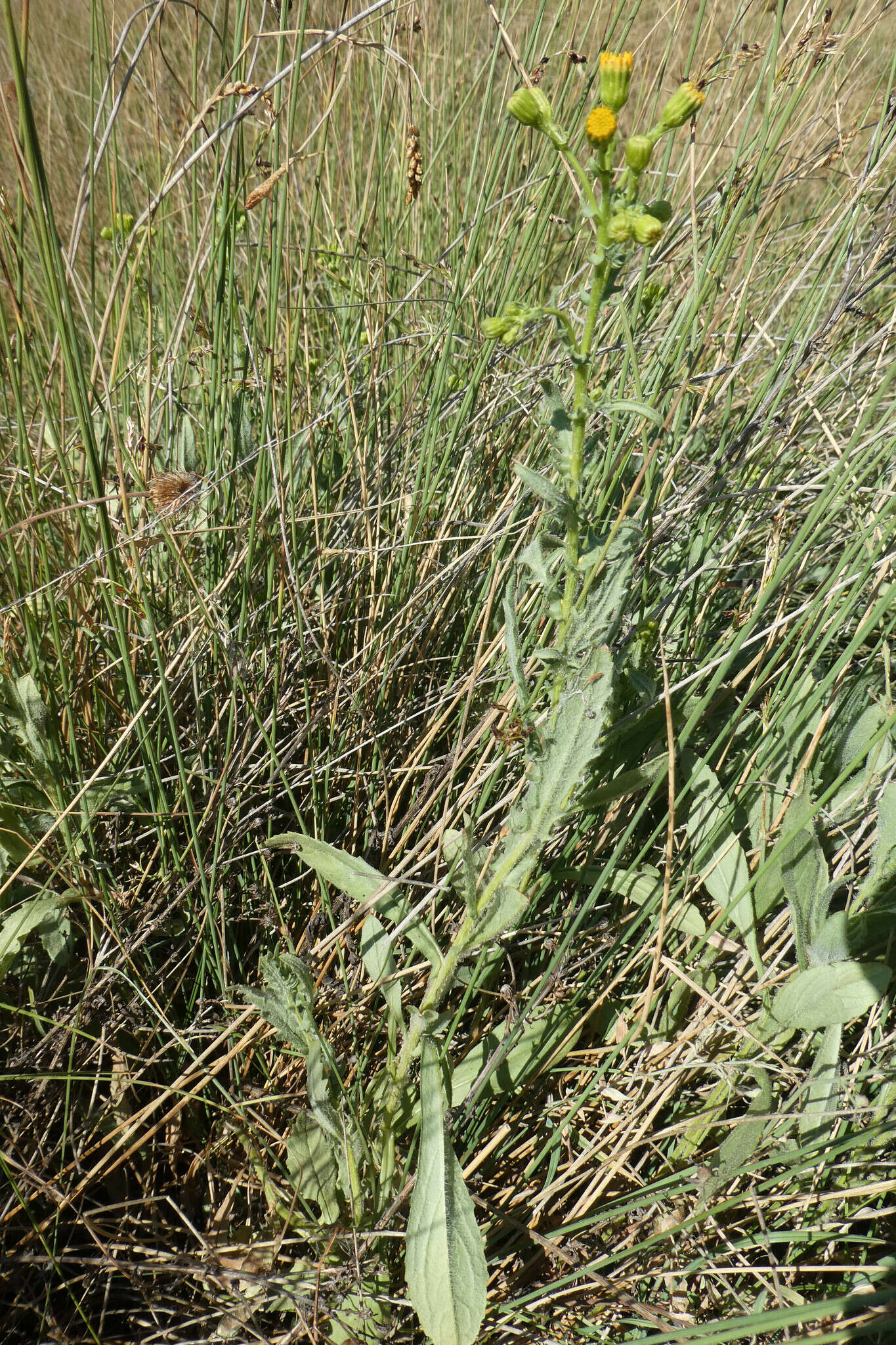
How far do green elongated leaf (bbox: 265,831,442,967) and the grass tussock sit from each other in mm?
36

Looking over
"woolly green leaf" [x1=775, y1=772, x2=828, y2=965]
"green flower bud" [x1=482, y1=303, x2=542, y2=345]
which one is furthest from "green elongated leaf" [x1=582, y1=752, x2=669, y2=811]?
"green flower bud" [x1=482, y1=303, x2=542, y2=345]

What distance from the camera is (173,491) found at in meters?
1.06

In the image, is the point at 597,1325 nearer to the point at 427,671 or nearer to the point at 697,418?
the point at 427,671

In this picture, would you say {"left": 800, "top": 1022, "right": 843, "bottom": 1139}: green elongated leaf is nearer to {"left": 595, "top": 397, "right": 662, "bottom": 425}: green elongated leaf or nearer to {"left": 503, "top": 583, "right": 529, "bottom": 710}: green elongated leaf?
{"left": 503, "top": 583, "right": 529, "bottom": 710}: green elongated leaf

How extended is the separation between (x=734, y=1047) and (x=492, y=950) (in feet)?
1.03

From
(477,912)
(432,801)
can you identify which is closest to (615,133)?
(477,912)

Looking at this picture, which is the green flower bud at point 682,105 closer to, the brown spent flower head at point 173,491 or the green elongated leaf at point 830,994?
the brown spent flower head at point 173,491

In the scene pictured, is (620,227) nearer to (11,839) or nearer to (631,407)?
(631,407)

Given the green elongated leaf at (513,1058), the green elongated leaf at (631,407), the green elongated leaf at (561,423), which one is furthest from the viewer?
the green elongated leaf at (513,1058)

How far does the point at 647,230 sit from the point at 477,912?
55 centimetres

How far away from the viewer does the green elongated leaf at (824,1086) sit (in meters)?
0.85

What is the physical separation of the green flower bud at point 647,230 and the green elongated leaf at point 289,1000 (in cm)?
66

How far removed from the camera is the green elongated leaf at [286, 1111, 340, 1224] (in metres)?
0.86

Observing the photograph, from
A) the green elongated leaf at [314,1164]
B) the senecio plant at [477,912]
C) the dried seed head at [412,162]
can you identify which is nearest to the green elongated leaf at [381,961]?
the senecio plant at [477,912]
